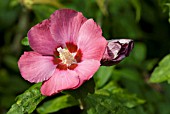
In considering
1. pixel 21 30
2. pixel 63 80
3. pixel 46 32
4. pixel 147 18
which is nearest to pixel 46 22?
pixel 46 32

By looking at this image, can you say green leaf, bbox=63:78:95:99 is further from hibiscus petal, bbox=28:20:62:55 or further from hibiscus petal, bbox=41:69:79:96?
hibiscus petal, bbox=28:20:62:55

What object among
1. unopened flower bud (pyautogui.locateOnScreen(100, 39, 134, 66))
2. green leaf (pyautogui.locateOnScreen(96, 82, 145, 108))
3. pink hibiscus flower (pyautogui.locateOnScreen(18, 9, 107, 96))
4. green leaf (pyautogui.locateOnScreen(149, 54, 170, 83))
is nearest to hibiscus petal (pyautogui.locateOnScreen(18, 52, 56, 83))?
pink hibiscus flower (pyautogui.locateOnScreen(18, 9, 107, 96))

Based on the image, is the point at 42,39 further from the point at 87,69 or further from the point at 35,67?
the point at 87,69

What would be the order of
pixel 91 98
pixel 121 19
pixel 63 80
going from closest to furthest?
pixel 63 80 < pixel 91 98 < pixel 121 19

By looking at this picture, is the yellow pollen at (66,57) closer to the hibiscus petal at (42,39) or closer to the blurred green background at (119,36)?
the hibiscus petal at (42,39)

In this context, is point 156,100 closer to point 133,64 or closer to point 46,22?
point 133,64
